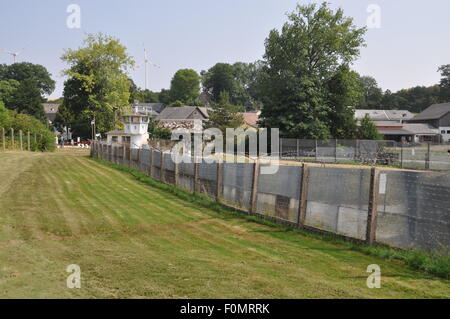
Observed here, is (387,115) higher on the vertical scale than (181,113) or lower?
higher

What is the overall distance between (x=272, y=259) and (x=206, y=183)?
868cm

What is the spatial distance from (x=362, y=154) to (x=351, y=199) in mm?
37419

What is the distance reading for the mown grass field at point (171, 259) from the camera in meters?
6.17

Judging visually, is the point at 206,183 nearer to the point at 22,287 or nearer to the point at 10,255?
the point at 10,255

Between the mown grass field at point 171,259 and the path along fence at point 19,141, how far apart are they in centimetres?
3373

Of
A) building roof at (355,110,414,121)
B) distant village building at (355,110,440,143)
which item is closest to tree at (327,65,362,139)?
distant village building at (355,110,440,143)

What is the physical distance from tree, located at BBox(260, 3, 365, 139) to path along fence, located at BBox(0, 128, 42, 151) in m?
30.1

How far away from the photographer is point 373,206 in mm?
9023

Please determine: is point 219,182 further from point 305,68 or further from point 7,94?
point 7,94

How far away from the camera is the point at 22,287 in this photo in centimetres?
602

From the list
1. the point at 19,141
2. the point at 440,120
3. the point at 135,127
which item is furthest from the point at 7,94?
the point at 440,120

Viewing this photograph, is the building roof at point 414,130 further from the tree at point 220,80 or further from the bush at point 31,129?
the tree at point 220,80

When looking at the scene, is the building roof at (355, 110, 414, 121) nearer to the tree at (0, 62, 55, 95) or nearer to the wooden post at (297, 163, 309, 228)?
the tree at (0, 62, 55, 95)

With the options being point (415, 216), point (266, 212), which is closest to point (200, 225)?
point (266, 212)
